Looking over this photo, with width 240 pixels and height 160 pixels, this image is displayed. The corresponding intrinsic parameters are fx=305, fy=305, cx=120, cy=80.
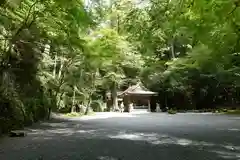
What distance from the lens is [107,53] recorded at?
13922mm

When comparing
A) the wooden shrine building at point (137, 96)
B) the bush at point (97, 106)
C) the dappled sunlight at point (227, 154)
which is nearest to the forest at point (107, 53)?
the bush at point (97, 106)

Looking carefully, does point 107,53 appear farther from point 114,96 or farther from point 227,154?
point 114,96

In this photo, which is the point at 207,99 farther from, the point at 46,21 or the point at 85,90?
the point at 46,21

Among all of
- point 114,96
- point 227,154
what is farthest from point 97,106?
point 227,154

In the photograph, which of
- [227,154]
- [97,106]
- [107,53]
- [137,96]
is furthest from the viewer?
→ [97,106]

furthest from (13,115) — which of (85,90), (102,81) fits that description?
(102,81)

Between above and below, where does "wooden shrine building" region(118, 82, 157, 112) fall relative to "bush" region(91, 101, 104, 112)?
above

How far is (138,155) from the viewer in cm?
565

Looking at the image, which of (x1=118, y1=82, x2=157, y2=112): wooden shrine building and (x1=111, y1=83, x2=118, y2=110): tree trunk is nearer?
(x1=118, y1=82, x2=157, y2=112): wooden shrine building

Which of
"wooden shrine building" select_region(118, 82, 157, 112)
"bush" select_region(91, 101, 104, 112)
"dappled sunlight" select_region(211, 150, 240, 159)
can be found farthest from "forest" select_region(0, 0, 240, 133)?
"dappled sunlight" select_region(211, 150, 240, 159)

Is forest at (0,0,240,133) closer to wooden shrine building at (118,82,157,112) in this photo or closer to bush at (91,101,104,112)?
bush at (91,101,104,112)

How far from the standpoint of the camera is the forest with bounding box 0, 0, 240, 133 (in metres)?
7.41

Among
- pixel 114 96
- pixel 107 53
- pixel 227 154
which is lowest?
pixel 227 154

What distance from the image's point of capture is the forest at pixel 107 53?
7.41 metres
